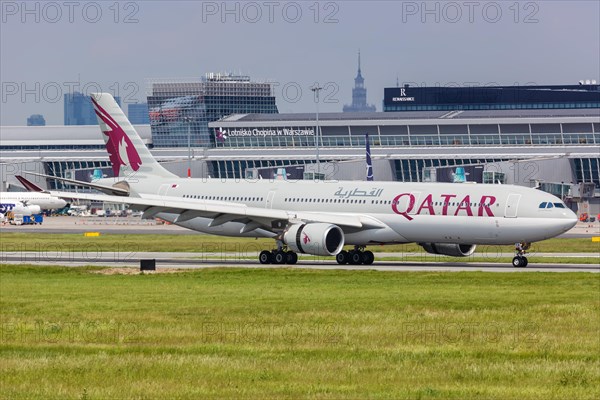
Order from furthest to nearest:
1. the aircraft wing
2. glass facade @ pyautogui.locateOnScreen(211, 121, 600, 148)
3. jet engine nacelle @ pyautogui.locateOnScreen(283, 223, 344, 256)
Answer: glass facade @ pyautogui.locateOnScreen(211, 121, 600, 148), the aircraft wing, jet engine nacelle @ pyautogui.locateOnScreen(283, 223, 344, 256)

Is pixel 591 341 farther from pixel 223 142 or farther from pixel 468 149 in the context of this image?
pixel 223 142

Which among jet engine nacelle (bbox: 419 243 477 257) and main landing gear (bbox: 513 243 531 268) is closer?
main landing gear (bbox: 513 243 531 268)

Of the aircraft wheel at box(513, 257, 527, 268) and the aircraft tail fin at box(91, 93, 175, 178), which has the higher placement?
the aircraft tail fin at box(91, 93, 175, 178)

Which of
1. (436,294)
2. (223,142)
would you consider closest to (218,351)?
(436,294)

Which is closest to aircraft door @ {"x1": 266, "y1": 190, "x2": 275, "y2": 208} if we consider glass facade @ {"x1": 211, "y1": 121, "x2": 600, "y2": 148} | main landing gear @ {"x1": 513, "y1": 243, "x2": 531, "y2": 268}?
main landing gear @ {"x1": 513, "y1": 243, "x2": 531, "y2": 268}

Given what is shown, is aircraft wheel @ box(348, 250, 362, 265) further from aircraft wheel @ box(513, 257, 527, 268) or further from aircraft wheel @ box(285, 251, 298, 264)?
aircraft wheel @ box(513, 257, 527, 268)

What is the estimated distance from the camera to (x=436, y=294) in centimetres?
4116

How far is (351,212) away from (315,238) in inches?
144

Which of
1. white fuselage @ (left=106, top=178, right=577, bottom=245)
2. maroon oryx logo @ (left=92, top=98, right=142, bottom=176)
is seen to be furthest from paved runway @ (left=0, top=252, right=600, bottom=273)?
maroon oryx logo @ (left=92, top=98, right=142, bottom=176)

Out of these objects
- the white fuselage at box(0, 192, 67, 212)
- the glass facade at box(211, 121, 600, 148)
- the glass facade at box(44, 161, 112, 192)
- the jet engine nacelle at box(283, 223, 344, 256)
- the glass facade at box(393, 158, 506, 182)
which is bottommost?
the jet engine nacelle at box(283, 223, 344, 256)

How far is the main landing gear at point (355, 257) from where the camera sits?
198ft

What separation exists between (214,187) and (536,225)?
61.1ft

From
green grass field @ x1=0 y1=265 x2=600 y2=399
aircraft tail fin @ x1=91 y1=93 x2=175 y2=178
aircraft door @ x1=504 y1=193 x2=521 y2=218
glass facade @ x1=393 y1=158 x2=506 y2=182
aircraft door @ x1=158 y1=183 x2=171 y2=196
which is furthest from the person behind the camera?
glass facade @ x1=393 y1=158 x2=506 y2=182

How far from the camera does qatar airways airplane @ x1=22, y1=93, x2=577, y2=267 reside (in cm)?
5691
